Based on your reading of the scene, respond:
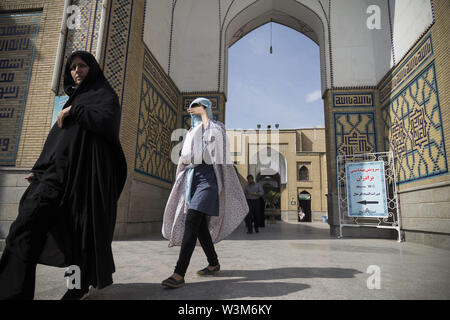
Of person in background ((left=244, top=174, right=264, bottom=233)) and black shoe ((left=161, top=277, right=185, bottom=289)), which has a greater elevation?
person in background ((left=244, top=174, right=264, bottom=233))

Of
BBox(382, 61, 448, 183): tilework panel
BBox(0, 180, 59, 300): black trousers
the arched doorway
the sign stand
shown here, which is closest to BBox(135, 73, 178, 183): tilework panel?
BBox(0, 180, 59, 300): black trousers

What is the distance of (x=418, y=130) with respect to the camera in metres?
4.86

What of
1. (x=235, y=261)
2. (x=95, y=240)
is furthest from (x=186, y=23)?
(x=95, y=240)

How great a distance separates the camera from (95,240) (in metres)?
1.33

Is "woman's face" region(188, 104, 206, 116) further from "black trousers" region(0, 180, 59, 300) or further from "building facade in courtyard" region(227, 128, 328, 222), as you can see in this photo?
"building facade in courtyard" region(227, 128, 328, 222)

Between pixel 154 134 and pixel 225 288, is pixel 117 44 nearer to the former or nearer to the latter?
pixel 154 134

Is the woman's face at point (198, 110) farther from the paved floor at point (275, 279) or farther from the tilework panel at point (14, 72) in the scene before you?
the tilework panel at point (14, 72)

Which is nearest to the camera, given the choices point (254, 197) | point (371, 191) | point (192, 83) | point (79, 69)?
point (79, 69)

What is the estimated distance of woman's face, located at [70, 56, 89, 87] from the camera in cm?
159

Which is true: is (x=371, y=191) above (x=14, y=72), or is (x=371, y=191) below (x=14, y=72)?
below

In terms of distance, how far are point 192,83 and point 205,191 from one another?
665 centimetres

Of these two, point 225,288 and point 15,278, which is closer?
point 15,278

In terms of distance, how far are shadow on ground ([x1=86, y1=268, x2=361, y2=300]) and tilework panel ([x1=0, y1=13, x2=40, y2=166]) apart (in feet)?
13.4

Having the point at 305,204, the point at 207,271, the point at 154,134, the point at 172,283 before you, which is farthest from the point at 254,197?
the point at 305,204
